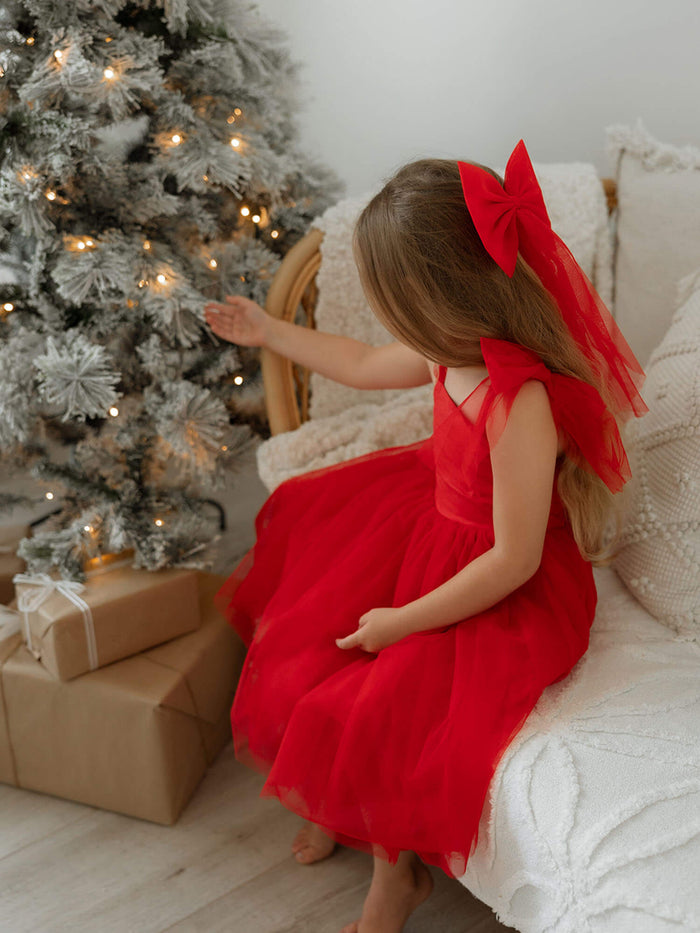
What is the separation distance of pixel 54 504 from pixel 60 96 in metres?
1.02

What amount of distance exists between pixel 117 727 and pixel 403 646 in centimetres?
50

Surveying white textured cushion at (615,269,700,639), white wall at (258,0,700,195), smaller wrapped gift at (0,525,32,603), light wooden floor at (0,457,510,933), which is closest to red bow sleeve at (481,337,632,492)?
white textured cushion at (615,269,700,639)

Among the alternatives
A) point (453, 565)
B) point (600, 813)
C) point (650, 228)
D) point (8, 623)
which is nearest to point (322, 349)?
point (453, 565)

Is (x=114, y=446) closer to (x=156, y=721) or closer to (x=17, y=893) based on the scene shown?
(x=156, y=721)

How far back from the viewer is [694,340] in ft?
3.44

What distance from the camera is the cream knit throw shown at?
1235 mm

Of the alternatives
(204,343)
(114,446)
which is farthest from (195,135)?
(114,446)

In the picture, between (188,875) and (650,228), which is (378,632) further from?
(650,228)

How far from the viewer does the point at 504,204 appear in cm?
82

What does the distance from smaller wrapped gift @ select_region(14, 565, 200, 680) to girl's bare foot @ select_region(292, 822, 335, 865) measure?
1.17 feet

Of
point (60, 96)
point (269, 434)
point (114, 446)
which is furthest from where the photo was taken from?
point (269, 434)

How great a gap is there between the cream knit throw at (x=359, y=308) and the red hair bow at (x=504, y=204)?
400 mm

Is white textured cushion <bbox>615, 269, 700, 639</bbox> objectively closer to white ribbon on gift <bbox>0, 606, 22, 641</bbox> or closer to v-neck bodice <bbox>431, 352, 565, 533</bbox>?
v-neck bodice <bbox>431, 352, 565, 533</bbox>

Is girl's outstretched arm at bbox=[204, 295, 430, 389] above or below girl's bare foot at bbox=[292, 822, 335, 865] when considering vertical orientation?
above
